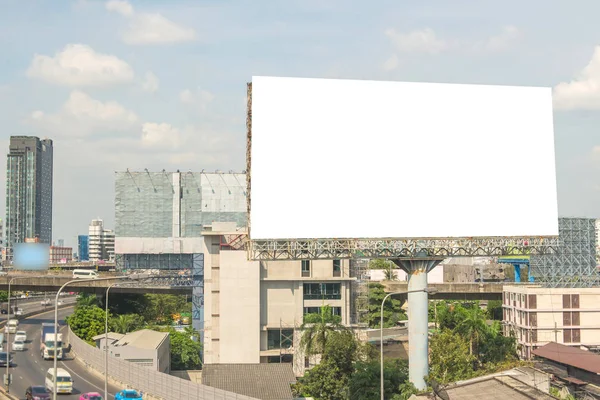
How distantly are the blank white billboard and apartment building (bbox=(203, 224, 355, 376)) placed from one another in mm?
15502

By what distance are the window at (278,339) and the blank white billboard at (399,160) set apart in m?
18.5

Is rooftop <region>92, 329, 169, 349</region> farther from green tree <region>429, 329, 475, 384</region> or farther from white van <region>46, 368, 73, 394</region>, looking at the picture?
green tree <region>429, 329, 475, 384</region>

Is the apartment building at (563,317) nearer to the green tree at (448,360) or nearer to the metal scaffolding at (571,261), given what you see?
the metal scaffolding at (571,261)

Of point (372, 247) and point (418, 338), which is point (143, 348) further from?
point (418, 338)

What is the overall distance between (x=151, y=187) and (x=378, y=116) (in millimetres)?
76696

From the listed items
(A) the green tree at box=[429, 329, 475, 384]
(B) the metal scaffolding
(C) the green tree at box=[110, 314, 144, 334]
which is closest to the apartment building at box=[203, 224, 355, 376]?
(A) the green tree at box=[429, 329, 475, 384]

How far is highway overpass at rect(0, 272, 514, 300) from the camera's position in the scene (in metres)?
90.8

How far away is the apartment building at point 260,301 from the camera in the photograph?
6000 cm

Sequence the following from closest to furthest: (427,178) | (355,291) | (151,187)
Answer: (427,178) < (355,291) < (151,187)

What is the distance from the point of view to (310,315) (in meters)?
60.3

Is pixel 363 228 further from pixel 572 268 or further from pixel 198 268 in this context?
pixel 198 268

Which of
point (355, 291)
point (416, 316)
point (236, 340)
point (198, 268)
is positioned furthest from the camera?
point (198, 268)

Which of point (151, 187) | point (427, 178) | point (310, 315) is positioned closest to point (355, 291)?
point (310, 315)

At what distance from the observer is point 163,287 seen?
3755 inches
